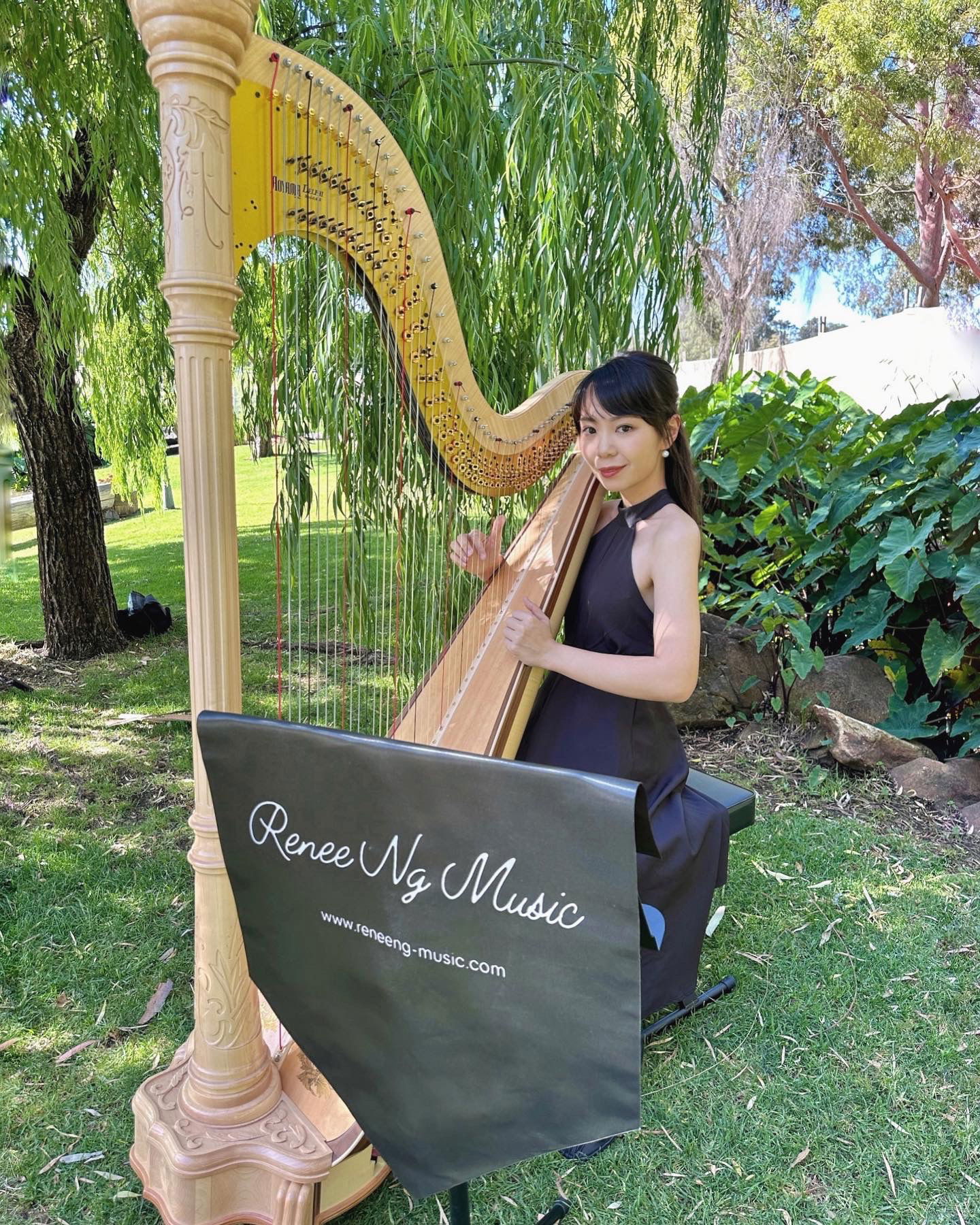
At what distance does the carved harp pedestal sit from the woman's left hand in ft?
0.52

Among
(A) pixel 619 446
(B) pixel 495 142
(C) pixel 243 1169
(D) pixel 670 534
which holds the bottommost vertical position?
(C) pixel 243 1169

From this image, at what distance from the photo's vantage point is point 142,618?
16.9 ft

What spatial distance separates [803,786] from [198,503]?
2830mm

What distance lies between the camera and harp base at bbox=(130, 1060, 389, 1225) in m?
1.34

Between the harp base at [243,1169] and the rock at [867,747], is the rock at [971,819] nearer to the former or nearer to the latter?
the rock at [867,747]

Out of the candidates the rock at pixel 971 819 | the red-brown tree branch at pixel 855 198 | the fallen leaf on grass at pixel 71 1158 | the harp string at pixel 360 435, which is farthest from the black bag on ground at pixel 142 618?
the red-brown tree branch at pixel 855 198

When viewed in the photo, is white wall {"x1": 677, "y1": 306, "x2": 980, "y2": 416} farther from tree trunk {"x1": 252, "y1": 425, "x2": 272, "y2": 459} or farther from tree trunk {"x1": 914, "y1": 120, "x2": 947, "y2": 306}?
tree trunk {"x1": 252, "y1": 425, "x2": 272, "y2": 459}

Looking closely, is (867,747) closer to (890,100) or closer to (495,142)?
(495,142)

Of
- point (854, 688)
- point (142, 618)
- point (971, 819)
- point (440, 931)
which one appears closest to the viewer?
point (440, 931)

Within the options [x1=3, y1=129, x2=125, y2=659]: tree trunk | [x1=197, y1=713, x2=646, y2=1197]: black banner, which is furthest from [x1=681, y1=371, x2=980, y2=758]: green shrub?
[x1=3, y1=129, x2=125, y2=659]: tree trunk

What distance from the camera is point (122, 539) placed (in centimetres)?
912

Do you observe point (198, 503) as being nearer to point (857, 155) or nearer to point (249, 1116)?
point (249, 1116)

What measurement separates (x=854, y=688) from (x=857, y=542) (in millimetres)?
639

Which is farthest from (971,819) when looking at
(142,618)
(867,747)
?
(142,618)
